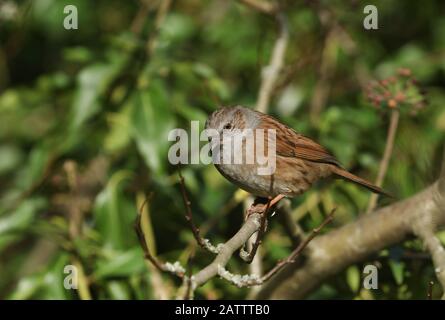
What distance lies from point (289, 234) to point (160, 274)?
3.00 ft

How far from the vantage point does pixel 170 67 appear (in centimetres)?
484

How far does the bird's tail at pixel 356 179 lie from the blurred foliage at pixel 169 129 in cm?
21

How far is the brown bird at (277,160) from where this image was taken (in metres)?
3.84

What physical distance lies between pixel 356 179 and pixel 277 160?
47 centimetres

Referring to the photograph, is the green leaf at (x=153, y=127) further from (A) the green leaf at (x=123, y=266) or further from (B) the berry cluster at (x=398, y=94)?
(B) the berry cluster at (x=398, y=94)

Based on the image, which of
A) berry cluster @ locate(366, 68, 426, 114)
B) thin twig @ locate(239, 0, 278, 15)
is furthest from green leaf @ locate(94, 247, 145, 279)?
thin twig @ locate(239, 0, 278, 15)

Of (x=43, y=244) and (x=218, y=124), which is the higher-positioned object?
(x=218, y=124)

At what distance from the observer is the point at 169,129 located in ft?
14.9

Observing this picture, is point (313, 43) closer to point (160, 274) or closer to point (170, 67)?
point (170, 67)

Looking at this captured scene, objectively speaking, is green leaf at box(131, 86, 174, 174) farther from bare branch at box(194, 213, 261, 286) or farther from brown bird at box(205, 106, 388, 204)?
bare branch at box(194, 213, 261, 286)

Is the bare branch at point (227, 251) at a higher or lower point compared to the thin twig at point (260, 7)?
lower
